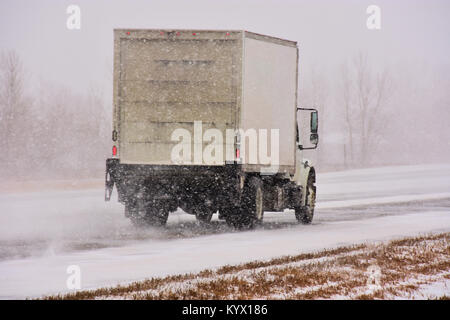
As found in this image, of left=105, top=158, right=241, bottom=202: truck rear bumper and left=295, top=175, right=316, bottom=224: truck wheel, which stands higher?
left=105, top=158, right=241, bottom=202: truck rear bumper

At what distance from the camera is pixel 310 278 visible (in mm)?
10422

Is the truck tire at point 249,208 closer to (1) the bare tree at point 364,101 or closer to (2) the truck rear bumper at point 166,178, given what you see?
(2) the truck rear bumper at point 166,178

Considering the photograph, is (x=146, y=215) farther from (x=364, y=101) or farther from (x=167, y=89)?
(x=364, y=101)

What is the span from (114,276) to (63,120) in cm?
6483

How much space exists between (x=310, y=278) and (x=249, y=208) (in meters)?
8.03

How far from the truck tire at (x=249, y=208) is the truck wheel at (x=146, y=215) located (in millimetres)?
1591

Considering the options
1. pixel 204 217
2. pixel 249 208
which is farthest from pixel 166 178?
pixel 204 217

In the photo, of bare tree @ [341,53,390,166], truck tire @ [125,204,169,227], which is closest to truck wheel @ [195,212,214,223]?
truck tire @ [125,204,169,227]

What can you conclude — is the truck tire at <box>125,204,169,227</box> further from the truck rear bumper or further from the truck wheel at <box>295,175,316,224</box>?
the truck wheel at <box>295,175,316,224</box>

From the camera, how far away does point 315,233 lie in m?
18.0

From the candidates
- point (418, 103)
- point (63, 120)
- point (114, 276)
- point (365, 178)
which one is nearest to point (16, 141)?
point (63, 120)

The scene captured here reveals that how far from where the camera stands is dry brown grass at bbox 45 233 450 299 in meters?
9.04

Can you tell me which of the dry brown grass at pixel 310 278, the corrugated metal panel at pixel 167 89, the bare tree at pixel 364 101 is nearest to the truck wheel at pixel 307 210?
the corrugated metal panel at pixel 167 89

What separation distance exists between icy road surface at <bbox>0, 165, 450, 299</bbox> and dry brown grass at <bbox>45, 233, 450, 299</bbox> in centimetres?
63
